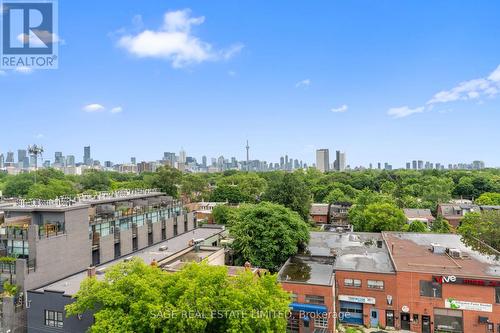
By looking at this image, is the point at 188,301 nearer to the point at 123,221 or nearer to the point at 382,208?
the point at 123,221

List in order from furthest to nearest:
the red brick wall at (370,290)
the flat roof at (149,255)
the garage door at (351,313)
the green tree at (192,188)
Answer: the green tree at (192,188), the garage door at (351,313), the red brick wall at (370,290), the flat roof at (149,255)

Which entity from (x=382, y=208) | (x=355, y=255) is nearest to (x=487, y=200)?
(x=382, y=208)

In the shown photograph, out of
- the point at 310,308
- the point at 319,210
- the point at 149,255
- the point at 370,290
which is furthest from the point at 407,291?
the point at 319,210

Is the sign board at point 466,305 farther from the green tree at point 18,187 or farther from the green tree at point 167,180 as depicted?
the green tree at point 18,187

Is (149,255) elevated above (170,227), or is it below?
below

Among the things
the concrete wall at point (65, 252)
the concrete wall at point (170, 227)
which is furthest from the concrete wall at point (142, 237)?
the concrete wall at point (65, 252)

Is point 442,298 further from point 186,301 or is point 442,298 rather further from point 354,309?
point 186,301

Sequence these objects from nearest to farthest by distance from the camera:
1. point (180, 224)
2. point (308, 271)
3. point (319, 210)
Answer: point (308, 271), point (180, 224), point (319, 210)
